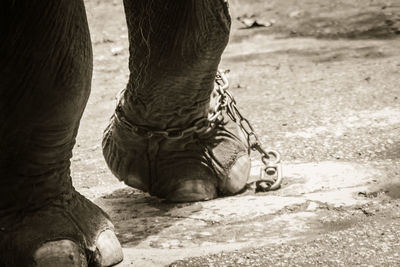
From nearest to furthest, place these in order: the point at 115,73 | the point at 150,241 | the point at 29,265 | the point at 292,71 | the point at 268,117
→ the point at 29,265 < the point at 150,241 < the point at 268,117 < the point at 292,71 < the point at 115,73

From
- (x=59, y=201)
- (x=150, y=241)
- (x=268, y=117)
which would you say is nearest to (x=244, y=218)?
(x=150, y=241)

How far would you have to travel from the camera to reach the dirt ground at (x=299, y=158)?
1.71 metres

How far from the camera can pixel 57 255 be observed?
4.98ft

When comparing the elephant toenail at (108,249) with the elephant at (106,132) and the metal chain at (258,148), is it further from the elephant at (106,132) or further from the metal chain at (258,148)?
the metal chain at (258,148)

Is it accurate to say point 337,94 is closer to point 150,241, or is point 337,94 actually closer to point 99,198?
point 99,198

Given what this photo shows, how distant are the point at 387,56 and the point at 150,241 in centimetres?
266

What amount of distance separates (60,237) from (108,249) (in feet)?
0.38

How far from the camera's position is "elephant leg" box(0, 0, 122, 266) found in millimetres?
1441

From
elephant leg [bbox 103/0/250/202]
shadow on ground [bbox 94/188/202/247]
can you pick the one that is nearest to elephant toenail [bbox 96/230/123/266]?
shadow on ground [bbox 94/188/202/247]

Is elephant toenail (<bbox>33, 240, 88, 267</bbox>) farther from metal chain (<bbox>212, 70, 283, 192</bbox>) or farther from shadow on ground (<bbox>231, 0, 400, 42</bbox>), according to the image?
shadow on ground (<bbox>231, 0, 400, 42</bbox>)

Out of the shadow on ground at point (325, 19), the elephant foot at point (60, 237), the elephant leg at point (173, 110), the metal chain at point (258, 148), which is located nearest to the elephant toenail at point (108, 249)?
the elephant foot at point (60, 237)

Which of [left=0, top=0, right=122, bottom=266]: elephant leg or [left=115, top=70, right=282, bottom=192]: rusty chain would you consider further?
[left=115, top=70, right=282, bottom=192]: rusty chain

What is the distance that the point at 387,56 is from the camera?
4133 millimetres

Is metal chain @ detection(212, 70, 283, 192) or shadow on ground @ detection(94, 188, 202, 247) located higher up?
metal chain @ detection(212, 70, 283, 192)
